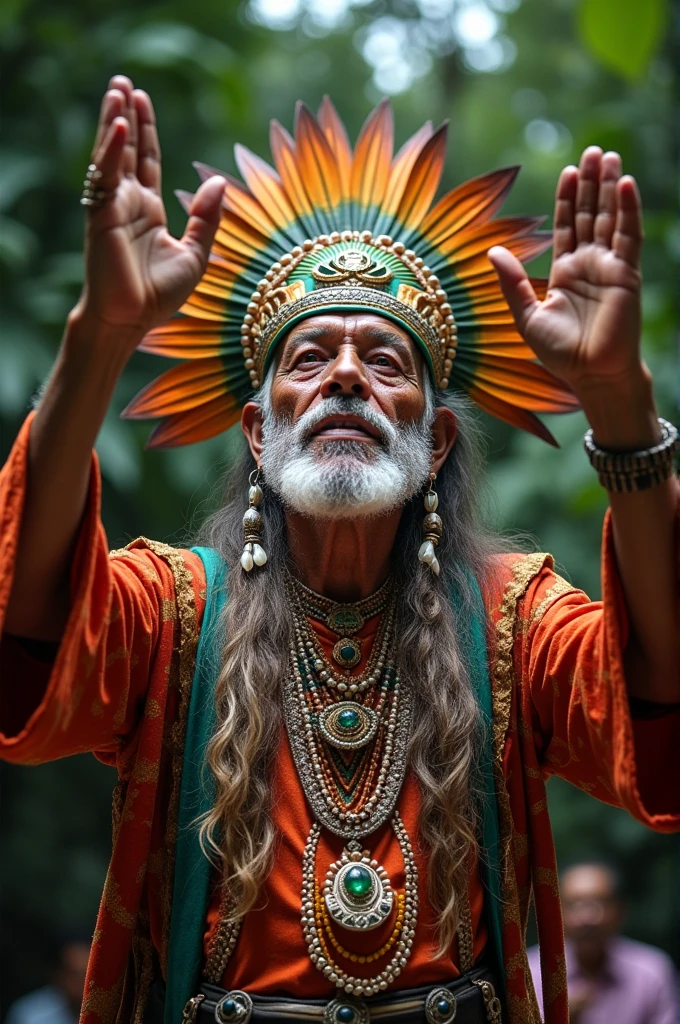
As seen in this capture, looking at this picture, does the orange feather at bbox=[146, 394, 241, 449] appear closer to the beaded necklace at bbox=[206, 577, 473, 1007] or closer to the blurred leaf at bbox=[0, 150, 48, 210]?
the beaded necklace at bbox=[206, 577, 473, 1007]

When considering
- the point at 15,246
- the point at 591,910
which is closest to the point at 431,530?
the point at 15,246

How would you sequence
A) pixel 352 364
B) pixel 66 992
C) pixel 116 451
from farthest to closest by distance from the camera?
1. pixel 66 992
2. pixel 116 451
3. pixel 352 364

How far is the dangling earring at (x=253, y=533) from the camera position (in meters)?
3.05

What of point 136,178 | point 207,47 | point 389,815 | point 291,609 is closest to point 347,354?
point 291,609

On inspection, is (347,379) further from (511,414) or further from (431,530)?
(511,414)

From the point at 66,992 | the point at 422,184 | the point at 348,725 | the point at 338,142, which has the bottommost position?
the point at 66,992

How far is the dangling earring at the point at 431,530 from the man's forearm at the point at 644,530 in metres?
0.74

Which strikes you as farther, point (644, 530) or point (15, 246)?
point (15, 246)

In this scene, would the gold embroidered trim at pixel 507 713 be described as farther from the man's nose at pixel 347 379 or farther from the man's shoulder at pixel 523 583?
the man's nose at pixel 347 379

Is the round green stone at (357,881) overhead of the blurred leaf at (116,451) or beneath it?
beneath

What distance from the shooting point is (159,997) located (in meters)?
2.75

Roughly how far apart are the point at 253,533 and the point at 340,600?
10.9 inches

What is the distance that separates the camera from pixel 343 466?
9.73 feet

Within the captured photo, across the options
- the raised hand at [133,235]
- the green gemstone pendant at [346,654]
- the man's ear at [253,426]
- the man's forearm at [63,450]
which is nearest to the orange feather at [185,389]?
the man's ear at [253,426]
